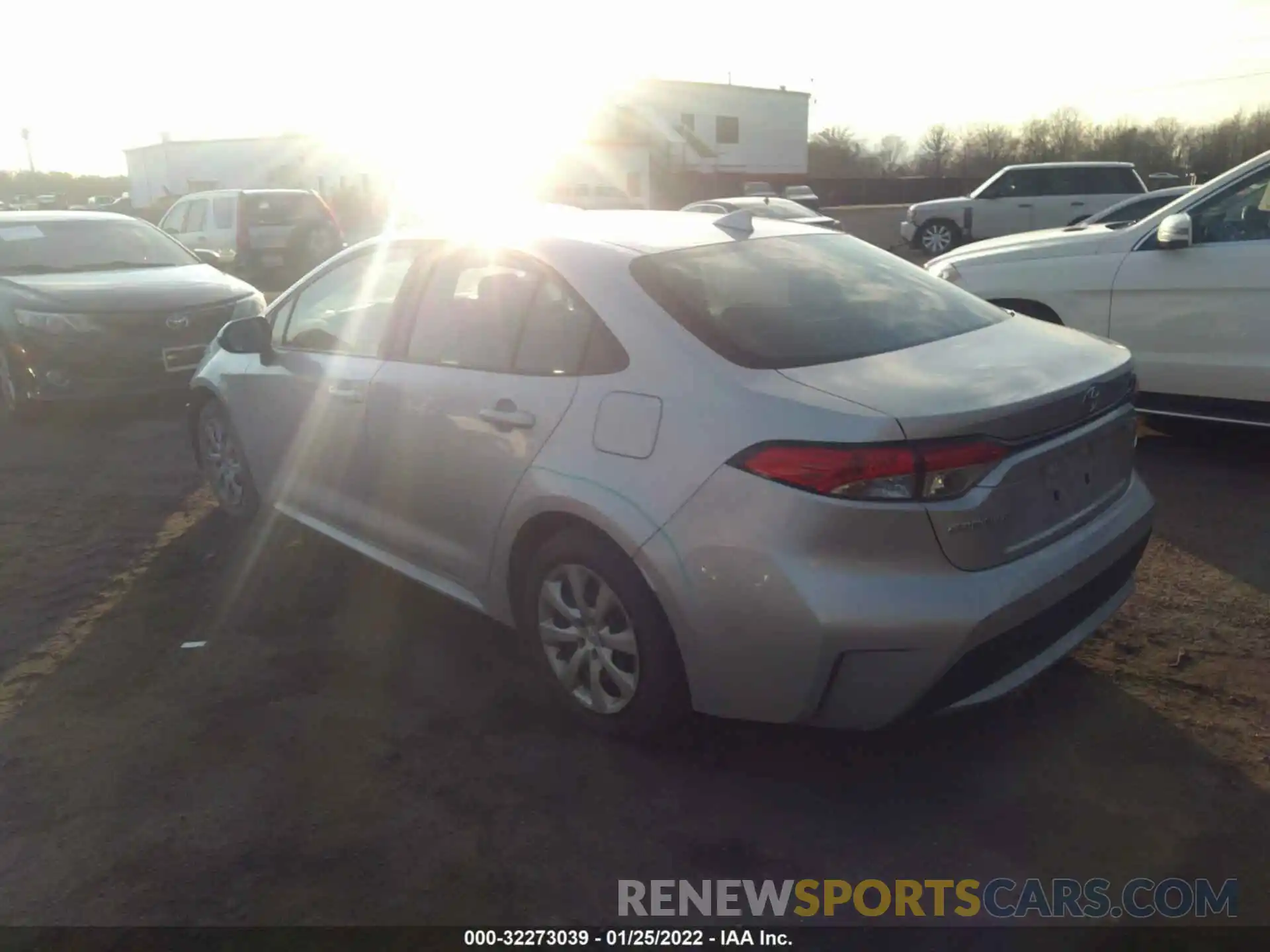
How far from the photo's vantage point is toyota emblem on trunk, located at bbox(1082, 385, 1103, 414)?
291 cm

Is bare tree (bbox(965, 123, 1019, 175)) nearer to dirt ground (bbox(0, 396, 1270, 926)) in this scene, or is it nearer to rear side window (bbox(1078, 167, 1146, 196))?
rear side window (bbox(1078, 167, 1146, 196))

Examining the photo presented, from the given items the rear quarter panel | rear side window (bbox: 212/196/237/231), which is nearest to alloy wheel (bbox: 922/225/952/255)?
rear side window (bbox: 212/196/237/231)

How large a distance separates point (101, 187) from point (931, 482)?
263ft

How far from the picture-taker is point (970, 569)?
2627 mm

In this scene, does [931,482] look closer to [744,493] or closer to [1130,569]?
[744,493]

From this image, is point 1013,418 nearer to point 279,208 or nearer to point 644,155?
point 279,208

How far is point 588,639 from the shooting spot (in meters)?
3.17

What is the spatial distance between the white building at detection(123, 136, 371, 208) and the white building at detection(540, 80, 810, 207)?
36.7 ft

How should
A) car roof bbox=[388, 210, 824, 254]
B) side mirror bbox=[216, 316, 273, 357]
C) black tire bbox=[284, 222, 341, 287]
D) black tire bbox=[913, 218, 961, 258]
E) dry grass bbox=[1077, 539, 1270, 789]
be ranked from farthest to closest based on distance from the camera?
1. black tire bbox=[913, 218, 961, 258]
2. black tire bbox=[284, 222, 341, 287]
3. side mirror bbox=[216, 316, 273, 357]
4. car roof bbox=[388, 210, 824, 254]
5. dry grass bbox=[1077, 539, 1270, 789]

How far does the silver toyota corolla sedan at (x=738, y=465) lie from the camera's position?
8.46 feet

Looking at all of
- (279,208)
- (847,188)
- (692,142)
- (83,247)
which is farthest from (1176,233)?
(692,142)

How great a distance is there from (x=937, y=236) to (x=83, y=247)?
52.8 ft

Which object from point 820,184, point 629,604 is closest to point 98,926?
point 629,604

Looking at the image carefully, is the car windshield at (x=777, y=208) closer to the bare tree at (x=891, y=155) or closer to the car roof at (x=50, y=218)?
the car roof at (x=50, y=218)
